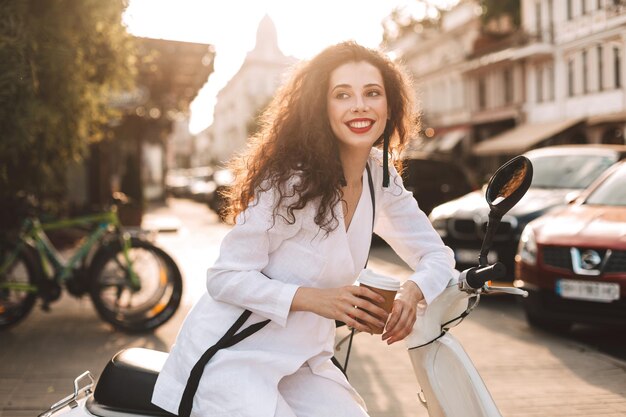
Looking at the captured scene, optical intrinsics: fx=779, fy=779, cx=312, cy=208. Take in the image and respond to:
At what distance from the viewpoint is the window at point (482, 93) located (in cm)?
4397

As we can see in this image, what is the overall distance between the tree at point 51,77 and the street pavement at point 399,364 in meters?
1.33

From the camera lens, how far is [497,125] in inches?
1681

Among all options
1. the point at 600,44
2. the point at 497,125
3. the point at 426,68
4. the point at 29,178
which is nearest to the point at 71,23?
the point at 29,178

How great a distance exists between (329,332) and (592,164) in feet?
26.4

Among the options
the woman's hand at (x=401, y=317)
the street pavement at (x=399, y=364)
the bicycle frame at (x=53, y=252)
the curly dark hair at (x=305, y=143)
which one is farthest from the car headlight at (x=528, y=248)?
the woman's hand at (x=401, y=317)

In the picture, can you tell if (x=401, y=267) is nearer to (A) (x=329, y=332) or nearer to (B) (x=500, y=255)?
(B) (x=500, y=255)

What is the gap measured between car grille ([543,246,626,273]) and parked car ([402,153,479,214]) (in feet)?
26.6

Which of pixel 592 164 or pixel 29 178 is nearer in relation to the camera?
pixel 29 178

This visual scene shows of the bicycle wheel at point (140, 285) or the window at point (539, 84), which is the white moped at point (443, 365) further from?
the window at point (539, 84)

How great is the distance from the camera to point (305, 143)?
2.21m

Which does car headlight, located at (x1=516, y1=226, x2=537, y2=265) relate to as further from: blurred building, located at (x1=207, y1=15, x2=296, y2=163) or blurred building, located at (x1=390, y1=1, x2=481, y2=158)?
blurred building, located at (x1=207, y1=15, x2=296, y2=163)

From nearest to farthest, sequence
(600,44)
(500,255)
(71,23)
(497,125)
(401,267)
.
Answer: (71,23) < (500,255) < (401,267) < (600,44) < (497,125)

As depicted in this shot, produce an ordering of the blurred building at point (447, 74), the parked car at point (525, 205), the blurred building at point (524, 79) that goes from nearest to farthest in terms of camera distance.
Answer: the parked car at point (525, 205) → the blurred building at point (524, 79) → the blurred building at point (447, 74)

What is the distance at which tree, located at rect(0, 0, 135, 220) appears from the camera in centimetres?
518
